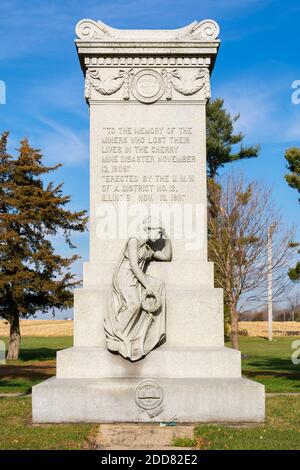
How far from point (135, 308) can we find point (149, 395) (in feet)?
4.00

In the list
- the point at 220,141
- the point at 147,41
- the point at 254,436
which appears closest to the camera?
the point at 254,436

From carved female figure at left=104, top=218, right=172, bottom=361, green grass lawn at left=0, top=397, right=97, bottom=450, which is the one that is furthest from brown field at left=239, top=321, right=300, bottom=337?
green grass lawn at left=0, top=397, right=97, bottom=450

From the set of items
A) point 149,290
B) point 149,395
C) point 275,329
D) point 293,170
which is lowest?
point 275,329

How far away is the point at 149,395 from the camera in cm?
798

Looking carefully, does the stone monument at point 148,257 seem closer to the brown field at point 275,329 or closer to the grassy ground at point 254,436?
the grassy ground at point 254,436

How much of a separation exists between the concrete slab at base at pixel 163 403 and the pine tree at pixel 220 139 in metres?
30.0

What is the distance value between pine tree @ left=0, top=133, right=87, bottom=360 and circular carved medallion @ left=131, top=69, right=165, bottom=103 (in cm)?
1709

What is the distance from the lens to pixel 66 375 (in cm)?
858

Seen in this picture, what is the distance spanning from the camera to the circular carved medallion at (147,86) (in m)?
Result: 9.59

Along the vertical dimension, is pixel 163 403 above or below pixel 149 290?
below

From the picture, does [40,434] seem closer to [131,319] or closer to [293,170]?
[131,319]

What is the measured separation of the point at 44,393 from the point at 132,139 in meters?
3.87

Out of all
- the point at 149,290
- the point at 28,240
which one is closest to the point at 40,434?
the point at 149,290

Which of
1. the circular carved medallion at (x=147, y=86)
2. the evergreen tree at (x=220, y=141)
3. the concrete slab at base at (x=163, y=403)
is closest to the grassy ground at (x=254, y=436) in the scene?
the concrete slab at base at (x=163, y=403)
